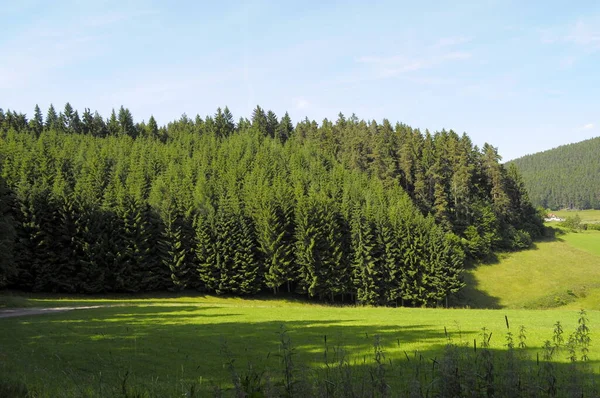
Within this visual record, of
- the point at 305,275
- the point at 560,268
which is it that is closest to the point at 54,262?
the point at 305,275

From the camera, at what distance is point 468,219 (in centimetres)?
9312

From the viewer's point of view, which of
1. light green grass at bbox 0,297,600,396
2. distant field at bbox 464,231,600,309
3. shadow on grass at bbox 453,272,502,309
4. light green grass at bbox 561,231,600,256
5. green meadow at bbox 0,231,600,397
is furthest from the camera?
light green grass at bbox 561,231,600,256

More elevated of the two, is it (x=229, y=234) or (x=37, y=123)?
(x=37, y=123)

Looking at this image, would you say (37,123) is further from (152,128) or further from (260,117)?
(260,117)

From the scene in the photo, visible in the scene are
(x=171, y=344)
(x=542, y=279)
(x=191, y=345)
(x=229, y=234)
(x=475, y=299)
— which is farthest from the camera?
(x=542, y=279)

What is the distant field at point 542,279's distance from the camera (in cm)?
6312

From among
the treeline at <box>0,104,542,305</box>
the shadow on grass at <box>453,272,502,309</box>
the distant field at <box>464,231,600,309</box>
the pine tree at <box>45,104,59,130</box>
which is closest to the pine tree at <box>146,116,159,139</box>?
the pine tree at <box>45,104,59,130</box>

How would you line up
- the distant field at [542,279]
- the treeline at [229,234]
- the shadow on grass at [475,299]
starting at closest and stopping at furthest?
the treeline at [229,234]
the distant field at [542,279]
the shadow on grass at [475,299]

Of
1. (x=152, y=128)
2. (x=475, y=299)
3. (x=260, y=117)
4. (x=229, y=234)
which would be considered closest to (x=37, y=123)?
(x=152, y=128)

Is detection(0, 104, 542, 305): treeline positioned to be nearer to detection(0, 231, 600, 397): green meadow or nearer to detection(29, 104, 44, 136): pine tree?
detection(0, 231, 600, 397): green meadow

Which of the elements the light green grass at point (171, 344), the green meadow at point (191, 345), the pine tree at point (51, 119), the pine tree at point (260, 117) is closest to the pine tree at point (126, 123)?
the pine tree at point (51, 119)

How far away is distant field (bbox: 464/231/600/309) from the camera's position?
63125 millimetres

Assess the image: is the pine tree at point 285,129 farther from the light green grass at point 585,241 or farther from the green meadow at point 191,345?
the green meadow at point 191,345

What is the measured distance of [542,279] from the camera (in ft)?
252
